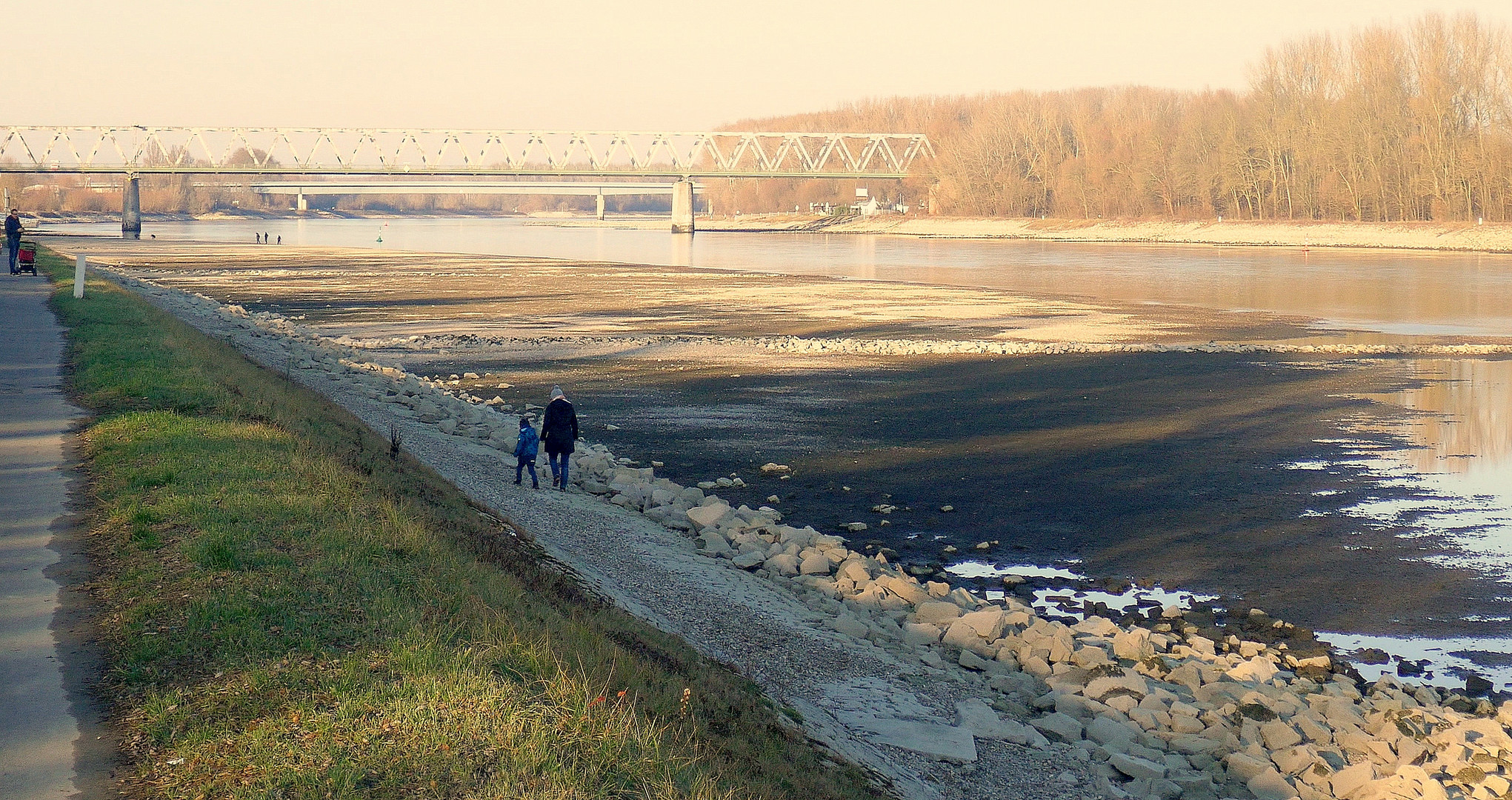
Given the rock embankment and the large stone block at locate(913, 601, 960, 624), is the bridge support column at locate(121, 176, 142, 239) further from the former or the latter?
the large stone block at locate(913, 601, 960, 624)

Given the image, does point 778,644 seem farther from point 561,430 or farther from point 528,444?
point 528,444

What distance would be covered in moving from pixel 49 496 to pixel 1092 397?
71.6 feet

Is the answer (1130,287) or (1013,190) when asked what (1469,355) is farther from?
(1013,190)

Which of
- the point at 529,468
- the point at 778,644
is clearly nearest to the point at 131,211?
the point at 529,468

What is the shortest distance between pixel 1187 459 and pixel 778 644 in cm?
1207

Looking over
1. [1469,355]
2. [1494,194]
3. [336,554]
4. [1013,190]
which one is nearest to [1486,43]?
[1494,194]

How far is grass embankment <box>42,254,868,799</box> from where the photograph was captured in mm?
6352

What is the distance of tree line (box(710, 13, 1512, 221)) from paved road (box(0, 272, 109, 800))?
11650cm

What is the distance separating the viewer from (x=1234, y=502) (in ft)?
60.8

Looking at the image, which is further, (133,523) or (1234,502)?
(1234,502)

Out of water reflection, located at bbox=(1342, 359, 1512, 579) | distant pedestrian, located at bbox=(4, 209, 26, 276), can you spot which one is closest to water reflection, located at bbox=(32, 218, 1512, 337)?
water reflection, located at bbox=(1342, 359, 1512, 579)

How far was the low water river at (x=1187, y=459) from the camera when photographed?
1508 centimetres

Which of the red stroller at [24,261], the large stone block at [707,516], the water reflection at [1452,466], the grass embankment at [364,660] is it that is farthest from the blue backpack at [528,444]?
the red stroller at [24,261]

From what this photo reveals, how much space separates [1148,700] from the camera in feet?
36.0
